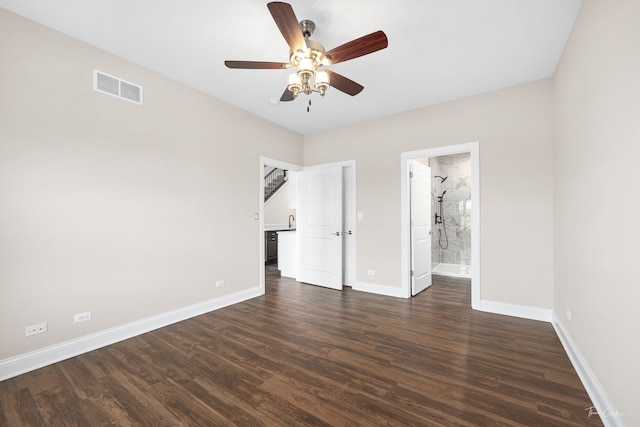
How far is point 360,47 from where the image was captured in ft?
6.52

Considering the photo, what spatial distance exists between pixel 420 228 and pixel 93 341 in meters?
4.64

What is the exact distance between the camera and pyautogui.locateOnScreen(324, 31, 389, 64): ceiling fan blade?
1.86 m

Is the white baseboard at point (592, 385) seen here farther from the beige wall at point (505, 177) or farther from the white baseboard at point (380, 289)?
the white baseboard at point (380, 289)

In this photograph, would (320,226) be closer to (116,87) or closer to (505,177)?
(505,177)

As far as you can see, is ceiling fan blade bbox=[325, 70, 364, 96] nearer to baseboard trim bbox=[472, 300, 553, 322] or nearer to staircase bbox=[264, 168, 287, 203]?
baseboard trim bbox=[472, 300, 553, 322]

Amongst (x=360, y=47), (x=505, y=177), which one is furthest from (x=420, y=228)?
(x=360, y=47)

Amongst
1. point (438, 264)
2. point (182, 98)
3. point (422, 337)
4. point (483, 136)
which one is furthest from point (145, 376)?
point (438, 264)

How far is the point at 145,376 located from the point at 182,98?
10.3ft

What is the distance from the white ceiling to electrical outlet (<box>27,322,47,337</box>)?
2560 mm

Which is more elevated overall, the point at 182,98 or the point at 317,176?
the point at 182,98

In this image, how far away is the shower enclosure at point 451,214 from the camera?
6207 millimetres

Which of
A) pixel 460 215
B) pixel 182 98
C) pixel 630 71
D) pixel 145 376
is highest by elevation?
pixel 182 98

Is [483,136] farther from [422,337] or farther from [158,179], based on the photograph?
[158,179]

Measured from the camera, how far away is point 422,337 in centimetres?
293
